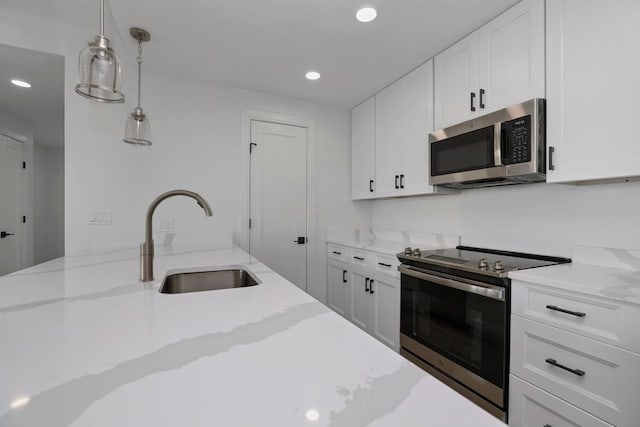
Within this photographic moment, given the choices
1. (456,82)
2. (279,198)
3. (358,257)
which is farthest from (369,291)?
(456,82)

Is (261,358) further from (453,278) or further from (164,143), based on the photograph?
(164,143)

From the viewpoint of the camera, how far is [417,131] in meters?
2.45

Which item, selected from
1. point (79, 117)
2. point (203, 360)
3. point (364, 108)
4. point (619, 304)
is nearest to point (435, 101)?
point (364, 108)

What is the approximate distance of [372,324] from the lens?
2.54 meters

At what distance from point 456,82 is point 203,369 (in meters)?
2.29

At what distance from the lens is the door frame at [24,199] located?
12.3 ft

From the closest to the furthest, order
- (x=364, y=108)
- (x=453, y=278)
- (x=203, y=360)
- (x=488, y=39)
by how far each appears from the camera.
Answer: (x=203, y=360) → (x=453, y=278) → (x=488, y=39) → (x=364, y=108)

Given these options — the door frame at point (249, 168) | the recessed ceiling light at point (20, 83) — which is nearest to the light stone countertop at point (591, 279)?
the door frame at point (249, 168)

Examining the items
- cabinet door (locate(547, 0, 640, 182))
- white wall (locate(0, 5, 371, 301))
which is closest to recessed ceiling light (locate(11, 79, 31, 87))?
white wall (locate(0, 5, 371, 301))

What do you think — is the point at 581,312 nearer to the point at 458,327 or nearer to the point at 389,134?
the point at 458,327

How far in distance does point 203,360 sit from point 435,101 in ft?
7.65

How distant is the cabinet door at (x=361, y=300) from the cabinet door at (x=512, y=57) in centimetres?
161

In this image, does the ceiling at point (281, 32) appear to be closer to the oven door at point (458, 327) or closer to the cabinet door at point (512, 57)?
the cabinet door at point (512, 57)

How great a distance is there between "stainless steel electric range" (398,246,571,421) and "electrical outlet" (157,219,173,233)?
194 centimetres
